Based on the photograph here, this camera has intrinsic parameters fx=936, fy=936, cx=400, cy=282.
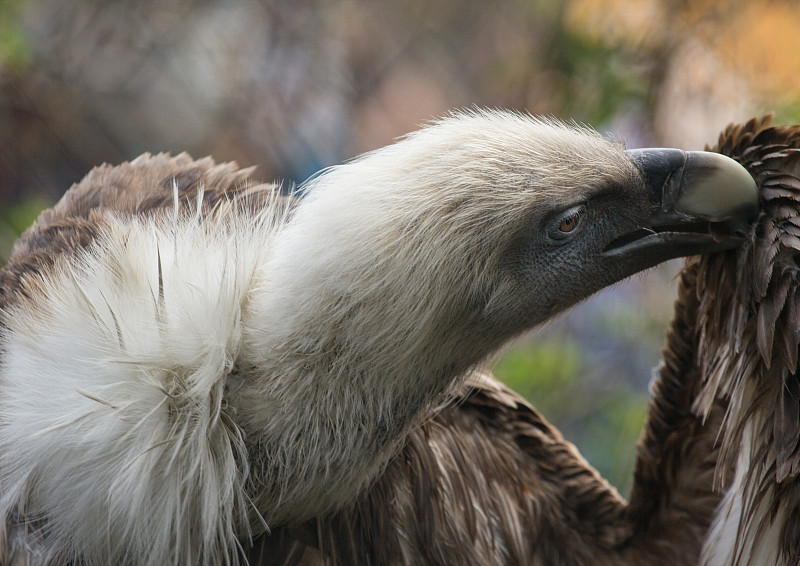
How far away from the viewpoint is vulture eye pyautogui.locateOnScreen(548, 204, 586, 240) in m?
1.58

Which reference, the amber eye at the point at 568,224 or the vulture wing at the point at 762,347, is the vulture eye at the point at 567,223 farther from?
the vulture wing at the point at 762,347

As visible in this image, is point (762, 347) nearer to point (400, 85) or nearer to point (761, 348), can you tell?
point (761, 348)

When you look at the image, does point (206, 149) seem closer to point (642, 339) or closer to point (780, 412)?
point (642, 339)

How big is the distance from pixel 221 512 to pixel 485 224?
626mm

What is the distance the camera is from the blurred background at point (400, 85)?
12.5 feet

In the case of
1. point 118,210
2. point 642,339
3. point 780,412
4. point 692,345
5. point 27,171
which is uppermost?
point 27,171

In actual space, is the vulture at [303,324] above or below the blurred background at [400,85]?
below

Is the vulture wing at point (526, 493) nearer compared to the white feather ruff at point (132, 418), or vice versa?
the white feather ruff at point (132, 418)

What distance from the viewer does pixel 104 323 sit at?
1.51 meters

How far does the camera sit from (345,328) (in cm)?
150

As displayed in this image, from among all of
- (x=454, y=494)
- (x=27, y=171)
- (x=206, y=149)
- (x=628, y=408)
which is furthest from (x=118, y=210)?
(x=206, y=149)

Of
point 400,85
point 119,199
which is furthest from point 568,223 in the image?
point 400,85

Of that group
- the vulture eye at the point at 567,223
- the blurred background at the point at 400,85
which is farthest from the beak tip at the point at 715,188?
the blurred background at the point at 400,85

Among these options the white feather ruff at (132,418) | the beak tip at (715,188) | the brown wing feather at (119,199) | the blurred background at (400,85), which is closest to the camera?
the white feather ruff at (132,418)
